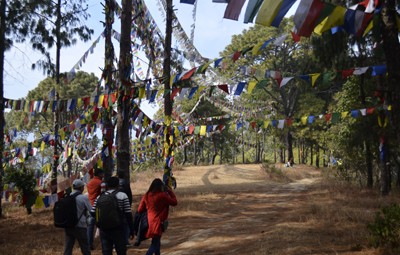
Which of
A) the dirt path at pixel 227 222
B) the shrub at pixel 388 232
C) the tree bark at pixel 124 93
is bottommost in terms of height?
the dirt path at pixel 227 222

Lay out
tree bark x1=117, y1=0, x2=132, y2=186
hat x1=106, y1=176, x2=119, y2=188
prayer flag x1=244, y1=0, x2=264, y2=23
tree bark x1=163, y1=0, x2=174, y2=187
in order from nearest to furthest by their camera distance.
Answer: prayer flag x1=244, y1=0, x2=264, y2=23, hat x1=106, y1=176, x2=119, y2=188, tree bark x1=117, y1=0, x2=132, y2=186, tree bark x1=163, y1=0, x2=174, y2=187

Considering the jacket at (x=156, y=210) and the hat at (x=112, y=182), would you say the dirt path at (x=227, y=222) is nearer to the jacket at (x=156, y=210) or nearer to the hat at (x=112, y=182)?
the jacket at (x=156, y=210)

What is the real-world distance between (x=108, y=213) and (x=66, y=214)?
3.23ft

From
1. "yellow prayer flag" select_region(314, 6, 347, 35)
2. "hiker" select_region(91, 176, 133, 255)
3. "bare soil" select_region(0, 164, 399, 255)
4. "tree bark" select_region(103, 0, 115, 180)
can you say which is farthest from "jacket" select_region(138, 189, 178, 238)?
"tree bark" select_region(103, 0, 115, 180)

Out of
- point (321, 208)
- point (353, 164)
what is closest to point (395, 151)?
point (353, 164)

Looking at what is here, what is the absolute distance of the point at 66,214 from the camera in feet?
18.9

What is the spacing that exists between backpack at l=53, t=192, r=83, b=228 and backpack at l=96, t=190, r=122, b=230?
74 centimetres

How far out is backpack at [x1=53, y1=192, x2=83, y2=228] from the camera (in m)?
5.76

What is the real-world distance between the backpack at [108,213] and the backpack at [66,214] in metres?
0.74

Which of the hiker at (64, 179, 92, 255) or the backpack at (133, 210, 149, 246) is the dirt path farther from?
the hiker at (64, 179, 92, 255)

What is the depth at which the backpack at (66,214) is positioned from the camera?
5758 millimetres

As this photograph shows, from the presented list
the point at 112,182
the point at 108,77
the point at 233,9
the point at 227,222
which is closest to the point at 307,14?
the point at 233,9

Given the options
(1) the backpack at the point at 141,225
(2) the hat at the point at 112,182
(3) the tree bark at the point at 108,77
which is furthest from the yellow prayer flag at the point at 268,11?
(3) the tree bark at the point at 108,77

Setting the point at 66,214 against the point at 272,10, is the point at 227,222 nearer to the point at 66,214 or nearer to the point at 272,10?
the point at 66,214
